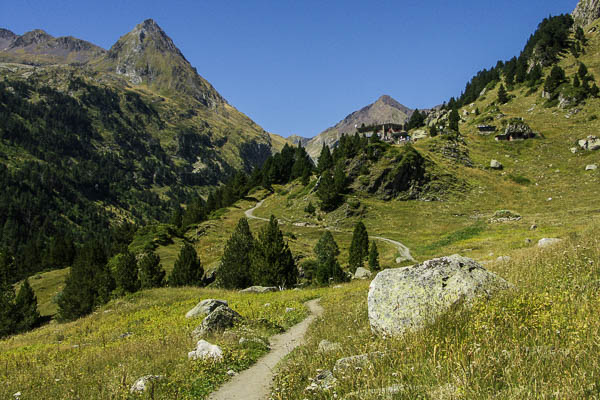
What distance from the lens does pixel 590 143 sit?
8019 centimetres

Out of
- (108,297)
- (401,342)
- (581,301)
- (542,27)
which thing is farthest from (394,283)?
(542,27)

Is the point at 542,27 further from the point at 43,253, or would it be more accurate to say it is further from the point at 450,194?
the point at 43,253

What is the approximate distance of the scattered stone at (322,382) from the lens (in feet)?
18.2

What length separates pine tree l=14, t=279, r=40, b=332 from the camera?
47.2m

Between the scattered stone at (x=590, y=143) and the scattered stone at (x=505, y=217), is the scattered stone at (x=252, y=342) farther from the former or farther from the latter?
the scattered stone at (x=590, y=143)

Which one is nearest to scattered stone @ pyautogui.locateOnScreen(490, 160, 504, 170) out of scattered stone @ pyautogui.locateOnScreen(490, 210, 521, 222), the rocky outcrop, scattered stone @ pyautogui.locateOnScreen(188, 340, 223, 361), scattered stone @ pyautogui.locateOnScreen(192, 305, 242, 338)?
scattered stone @ pyautogui.locateOnScreen(490, 210, 521, 222)

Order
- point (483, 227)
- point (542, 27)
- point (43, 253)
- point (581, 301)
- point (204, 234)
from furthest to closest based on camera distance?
1. point (542, 27)
2. point (43, 253)
3. point (204, 234)
4. point (483, 227)
5. point (581, 301)

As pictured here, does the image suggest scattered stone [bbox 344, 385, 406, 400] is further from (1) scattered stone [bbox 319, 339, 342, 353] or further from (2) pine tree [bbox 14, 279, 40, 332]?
(2) pine tree [bbox 14, 279, 40, 332]

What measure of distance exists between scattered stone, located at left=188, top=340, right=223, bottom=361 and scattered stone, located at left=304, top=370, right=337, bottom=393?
5.25 metres

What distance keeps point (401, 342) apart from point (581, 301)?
11.9 feet

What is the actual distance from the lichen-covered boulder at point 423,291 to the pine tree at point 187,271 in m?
38.6

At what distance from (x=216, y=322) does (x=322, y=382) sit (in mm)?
9861

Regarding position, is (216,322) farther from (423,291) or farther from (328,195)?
(328,195)

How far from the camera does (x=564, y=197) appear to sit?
2530 inches
